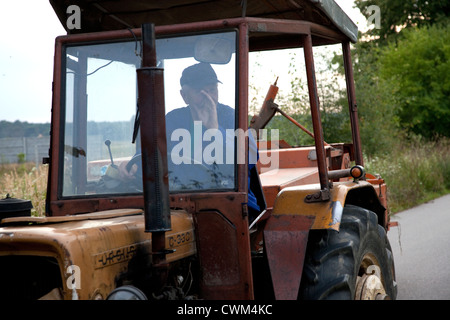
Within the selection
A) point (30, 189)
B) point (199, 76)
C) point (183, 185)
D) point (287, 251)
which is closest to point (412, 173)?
point (30, 189)

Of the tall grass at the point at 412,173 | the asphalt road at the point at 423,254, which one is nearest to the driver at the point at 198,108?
the asphalt road at the point at 423,254

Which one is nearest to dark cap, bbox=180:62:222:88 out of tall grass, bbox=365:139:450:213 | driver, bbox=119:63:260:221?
driver, bbox=119:63:260:221

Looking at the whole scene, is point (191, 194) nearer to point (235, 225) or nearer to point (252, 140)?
point (235, 225)

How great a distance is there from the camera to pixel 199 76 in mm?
3543

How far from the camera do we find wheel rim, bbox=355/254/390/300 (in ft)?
12.6

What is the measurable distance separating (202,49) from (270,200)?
54.3 inches

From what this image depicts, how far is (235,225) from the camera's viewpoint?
129 inches

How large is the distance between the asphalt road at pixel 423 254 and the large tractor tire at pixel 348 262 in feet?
6.89

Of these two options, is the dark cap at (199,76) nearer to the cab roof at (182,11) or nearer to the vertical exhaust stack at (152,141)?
the cab roof at (182,11)

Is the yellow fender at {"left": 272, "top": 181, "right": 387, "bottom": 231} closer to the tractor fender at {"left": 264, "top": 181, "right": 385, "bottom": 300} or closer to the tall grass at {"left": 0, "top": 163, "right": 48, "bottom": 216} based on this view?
the tractor fender at {"left": 264, "top": 181, "right": 385, "bottom": 300}

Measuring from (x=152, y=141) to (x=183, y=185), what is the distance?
0.72m

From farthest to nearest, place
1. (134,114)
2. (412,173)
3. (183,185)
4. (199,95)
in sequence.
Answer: (412,173) < (134,114) < (199,95) < (183,185)

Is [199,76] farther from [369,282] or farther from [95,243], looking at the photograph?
[369,282]
